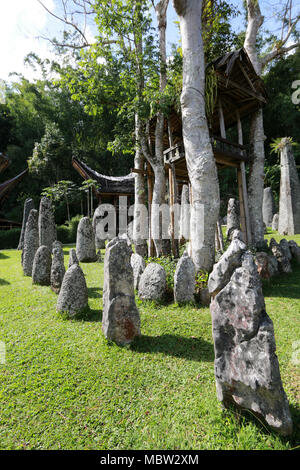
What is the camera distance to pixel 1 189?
19.2 meters

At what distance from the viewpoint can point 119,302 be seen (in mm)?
3385

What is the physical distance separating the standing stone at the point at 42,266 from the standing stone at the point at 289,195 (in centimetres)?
1143

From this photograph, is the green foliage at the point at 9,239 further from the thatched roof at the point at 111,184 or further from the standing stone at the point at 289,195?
the standing stone at the point at 289,195

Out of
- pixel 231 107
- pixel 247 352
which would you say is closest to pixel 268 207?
pixel 231 107

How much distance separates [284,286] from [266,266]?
605 mm

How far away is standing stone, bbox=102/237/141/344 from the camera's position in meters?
3.38

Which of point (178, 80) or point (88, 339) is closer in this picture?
point (88, 339)

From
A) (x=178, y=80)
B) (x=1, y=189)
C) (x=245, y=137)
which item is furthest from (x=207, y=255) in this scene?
(x=1, y=189)

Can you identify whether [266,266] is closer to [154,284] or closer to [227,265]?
[154,284]

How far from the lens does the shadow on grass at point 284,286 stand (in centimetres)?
530

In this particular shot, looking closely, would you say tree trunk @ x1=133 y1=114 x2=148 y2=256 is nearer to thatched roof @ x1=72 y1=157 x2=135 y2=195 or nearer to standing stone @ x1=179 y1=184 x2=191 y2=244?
standing stone @ x1=179 y1=184 x2=191 y2=244

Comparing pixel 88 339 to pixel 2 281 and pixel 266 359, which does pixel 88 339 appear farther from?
pixel 2 281

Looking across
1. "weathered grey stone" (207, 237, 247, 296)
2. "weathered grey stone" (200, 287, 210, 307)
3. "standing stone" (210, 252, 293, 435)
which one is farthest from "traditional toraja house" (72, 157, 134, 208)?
"standing stone" (210, 252, 293, 435)

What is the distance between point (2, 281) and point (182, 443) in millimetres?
7113
